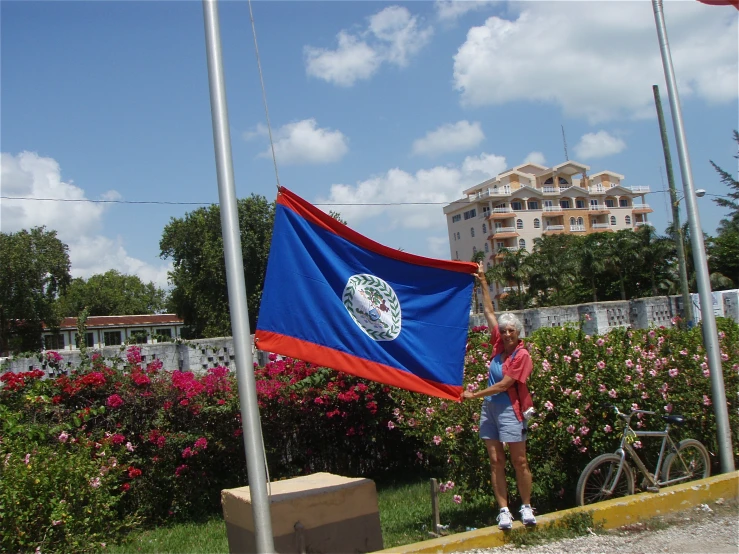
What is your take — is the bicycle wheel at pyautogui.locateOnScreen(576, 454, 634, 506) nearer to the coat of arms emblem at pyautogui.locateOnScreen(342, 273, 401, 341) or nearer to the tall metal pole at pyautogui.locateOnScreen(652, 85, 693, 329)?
the coat of arms emblem at pyautogui.locateOnScreen(342, 273, 401, 341)

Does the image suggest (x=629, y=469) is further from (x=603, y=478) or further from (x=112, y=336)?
(x=112, y=336)

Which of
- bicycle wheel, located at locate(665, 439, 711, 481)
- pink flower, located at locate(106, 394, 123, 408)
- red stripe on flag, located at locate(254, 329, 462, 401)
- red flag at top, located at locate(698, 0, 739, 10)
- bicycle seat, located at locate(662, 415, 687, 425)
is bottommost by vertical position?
bicycle wheel, located at locate(665, 439, 711, 481)

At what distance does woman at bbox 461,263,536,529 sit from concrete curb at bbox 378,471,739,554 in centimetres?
20

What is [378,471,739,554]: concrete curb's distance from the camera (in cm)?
517

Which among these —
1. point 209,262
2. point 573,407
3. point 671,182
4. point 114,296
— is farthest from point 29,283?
point 573,407

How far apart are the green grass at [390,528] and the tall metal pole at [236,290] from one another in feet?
7.61

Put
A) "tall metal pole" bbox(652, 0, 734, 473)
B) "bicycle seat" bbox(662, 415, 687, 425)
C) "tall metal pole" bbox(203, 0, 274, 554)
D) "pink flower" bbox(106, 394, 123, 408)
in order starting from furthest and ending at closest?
"pink flower" bbox(106, 394, 123, 408) → "tall metal pole" bbox(652, 0, 734, 473) → "bicycle seat" bbox(662, 415, 687, 425) → "tall metal pole" bbox(203, 0, 274, 554)

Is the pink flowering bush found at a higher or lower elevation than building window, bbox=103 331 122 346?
lower

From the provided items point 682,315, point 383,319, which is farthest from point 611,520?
point 682,315

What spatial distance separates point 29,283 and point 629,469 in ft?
184

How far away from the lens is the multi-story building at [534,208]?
90.8 m

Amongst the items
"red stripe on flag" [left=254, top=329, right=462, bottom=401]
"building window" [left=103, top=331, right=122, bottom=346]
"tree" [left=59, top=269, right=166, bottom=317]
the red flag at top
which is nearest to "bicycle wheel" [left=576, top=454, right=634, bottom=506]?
"red stripe on flag" [left=254, top=329, right=462, bottom=401]

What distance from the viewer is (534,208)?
93.6 m

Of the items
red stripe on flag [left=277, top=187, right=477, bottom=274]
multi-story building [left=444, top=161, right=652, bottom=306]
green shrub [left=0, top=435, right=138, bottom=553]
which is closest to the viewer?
red stripe on flag [left=277, top=187, right=477, bottom=274]
